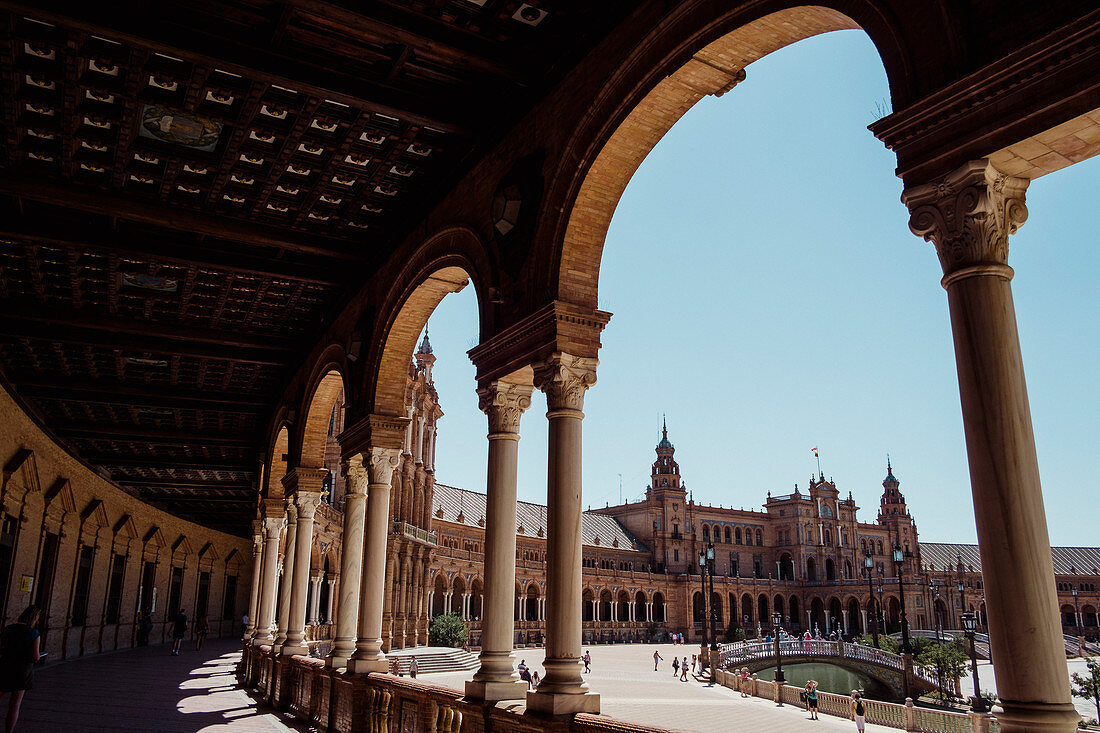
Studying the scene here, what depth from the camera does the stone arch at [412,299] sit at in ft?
33.4

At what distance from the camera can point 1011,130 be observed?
13.9 ft

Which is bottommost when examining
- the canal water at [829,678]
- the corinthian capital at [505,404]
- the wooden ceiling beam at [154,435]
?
the canal water at [829,678]

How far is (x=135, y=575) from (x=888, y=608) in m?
81.6

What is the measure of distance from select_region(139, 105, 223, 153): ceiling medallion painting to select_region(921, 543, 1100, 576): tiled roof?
301 ft

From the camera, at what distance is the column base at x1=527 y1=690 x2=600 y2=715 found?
677 centimetres

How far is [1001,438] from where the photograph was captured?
409 centimetres

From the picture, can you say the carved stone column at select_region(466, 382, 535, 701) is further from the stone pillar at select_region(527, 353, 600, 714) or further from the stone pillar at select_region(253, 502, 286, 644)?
the stone pillar at select_region(253, 502, 286, 644)

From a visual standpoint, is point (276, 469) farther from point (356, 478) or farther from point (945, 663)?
point (945, 663)

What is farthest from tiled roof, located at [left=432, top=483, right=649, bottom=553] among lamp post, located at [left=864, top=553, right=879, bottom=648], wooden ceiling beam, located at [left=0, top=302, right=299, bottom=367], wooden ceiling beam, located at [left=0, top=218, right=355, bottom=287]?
wooden ceiling beam, located at [left=0, top=218, right=355, bottom=287]

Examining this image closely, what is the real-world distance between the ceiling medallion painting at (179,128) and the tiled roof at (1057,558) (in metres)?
91.6

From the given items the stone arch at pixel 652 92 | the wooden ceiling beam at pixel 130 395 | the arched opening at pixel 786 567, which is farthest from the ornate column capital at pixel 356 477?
the arched opening at pixel 786 567

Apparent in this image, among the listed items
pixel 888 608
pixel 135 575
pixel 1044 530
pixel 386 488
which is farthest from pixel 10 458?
pixel 888 608

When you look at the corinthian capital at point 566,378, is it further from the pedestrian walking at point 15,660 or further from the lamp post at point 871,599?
the lamp post at point 871,599

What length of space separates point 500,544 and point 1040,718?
18.9 feet
